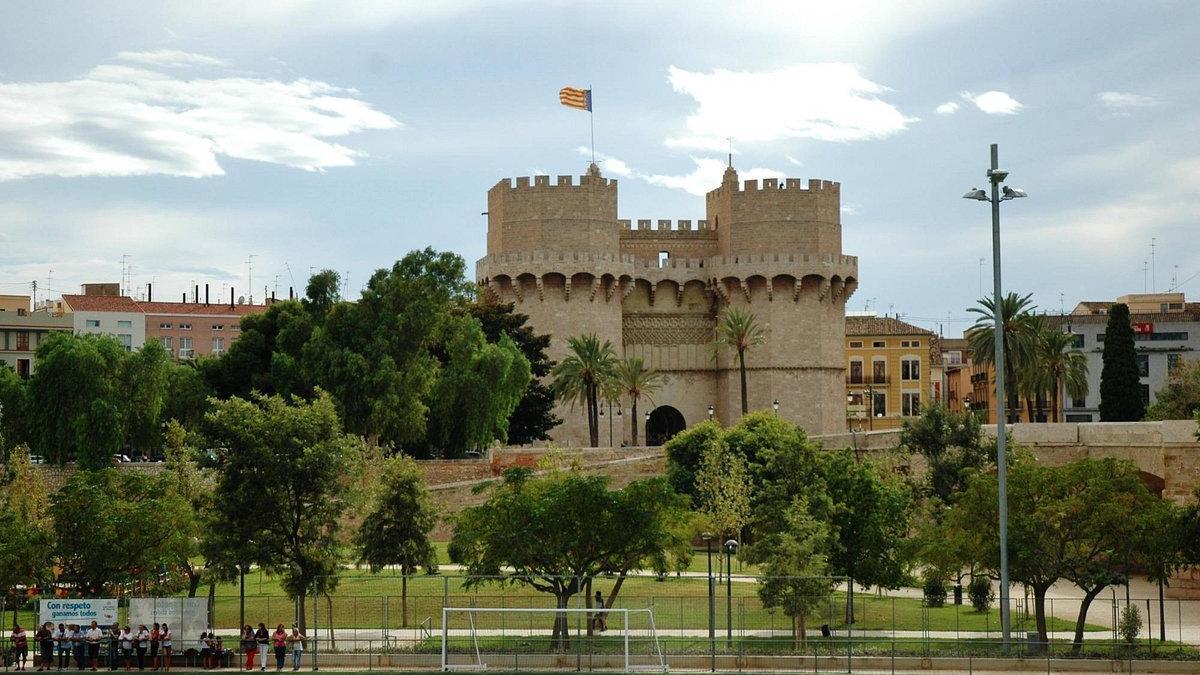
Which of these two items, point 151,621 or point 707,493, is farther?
point 707,493

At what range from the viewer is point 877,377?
10331 cm

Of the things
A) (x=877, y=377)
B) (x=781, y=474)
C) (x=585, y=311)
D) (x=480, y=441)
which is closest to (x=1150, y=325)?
(x=877, y=377)

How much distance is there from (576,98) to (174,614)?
142 ft

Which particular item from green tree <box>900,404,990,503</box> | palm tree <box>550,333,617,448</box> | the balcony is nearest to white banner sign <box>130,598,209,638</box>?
green tree <box>900,404,990,503</box>

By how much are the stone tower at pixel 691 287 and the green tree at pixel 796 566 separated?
31844 millimetres

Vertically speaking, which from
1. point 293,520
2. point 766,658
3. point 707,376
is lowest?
point 766,658

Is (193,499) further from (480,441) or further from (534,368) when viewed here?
(534,368)

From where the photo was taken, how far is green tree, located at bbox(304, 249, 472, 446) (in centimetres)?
5994

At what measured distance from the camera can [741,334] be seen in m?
72.8

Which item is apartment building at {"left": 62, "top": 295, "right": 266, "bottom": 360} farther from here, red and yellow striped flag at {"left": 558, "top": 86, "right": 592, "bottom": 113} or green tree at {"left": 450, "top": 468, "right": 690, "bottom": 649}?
green tree at {"left": 450, "top": 468, "right": 690, "bottom": 649}

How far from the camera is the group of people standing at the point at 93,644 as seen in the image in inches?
1319

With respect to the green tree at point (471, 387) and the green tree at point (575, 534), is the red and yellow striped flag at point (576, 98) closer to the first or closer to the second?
the green tree at point (471, 387)

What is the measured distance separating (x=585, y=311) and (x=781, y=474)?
27.3 metres

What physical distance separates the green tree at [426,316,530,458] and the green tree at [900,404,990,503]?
53.8 ft
